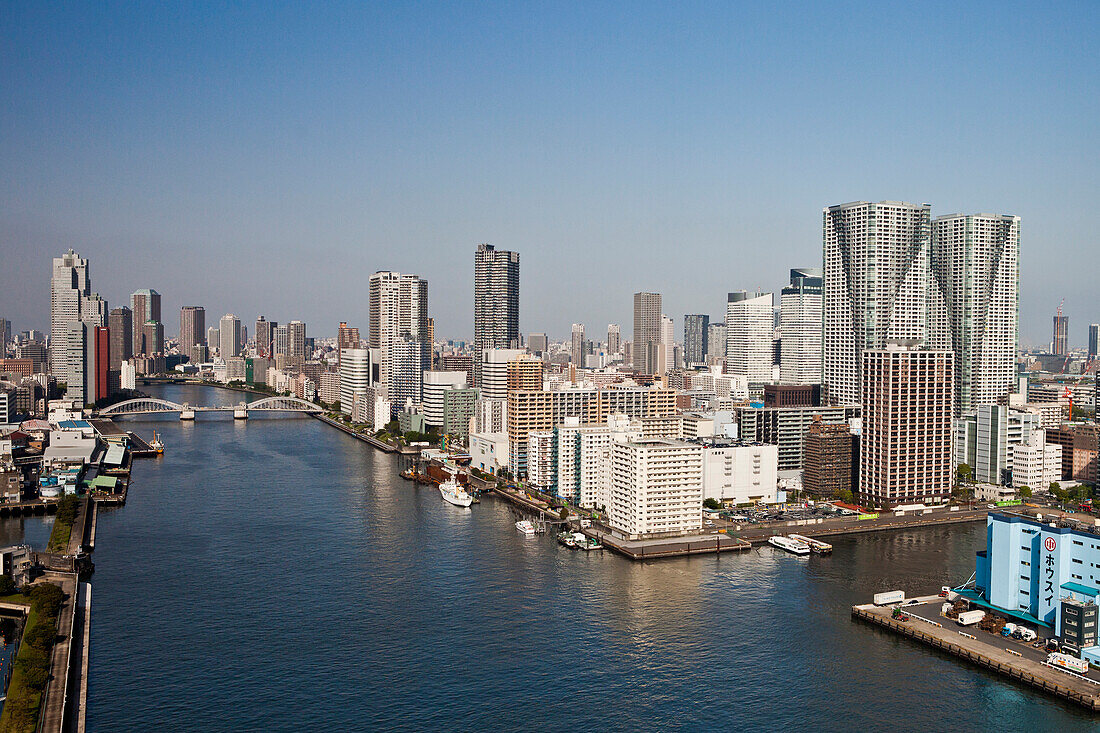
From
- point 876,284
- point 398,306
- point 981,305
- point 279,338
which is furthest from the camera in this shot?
point 279,338

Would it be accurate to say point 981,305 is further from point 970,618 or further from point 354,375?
point 354,375

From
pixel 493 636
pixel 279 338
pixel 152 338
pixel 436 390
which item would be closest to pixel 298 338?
pixel 279 338

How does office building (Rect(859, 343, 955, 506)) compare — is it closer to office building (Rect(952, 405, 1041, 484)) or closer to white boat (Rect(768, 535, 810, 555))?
office building (Rect(952, 405, 1041, 484))

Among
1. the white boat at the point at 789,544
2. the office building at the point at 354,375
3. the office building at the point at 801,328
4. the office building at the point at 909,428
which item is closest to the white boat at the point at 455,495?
the white boat at the point at 789,544

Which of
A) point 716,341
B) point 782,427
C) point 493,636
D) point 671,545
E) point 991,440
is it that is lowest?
point 493,636

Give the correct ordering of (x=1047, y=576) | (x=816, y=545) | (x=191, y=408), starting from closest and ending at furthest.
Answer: (x=1047, y=576), (x=816, y=545), (x=191, y=408)

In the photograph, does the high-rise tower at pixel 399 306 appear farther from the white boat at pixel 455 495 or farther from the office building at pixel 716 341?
the office building at pixel 716 341

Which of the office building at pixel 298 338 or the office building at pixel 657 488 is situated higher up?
the office building at pixel 298 338

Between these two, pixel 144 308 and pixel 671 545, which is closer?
pixel 671 545
